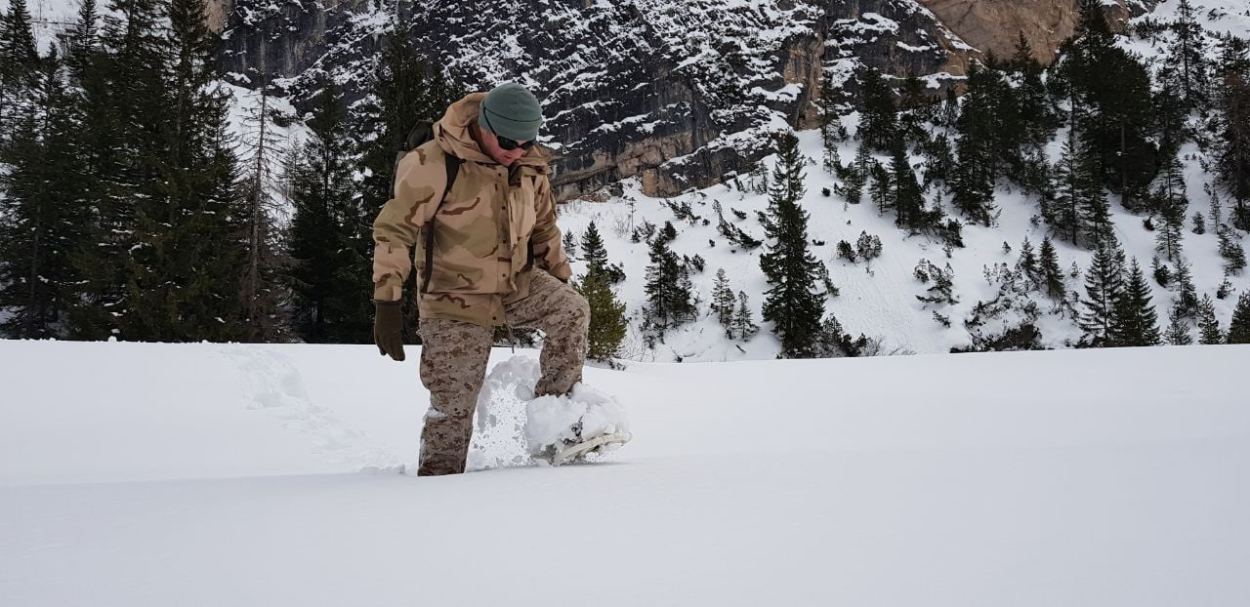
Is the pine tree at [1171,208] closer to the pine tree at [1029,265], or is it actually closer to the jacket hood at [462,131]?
the pine tree at [1029,265]

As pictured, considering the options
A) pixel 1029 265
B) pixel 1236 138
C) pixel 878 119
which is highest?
pixel 878 119

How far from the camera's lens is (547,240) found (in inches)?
109

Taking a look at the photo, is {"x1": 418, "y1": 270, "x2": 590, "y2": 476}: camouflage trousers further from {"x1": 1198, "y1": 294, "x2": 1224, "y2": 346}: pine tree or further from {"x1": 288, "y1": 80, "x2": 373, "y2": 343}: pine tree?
{"x1": 1198, "y1": 294, "x2": 1224, "y2": 346}: pine tree

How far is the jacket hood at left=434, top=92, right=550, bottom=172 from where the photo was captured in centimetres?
235

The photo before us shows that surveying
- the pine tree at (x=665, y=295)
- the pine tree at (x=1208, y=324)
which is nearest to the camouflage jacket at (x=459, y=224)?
the pine tree at (x=665, y=295)

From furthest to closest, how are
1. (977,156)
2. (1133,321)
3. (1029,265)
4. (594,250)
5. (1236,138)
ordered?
(977,156) → (594,250) → (1236,138) → (1029,265) → (1133,321)

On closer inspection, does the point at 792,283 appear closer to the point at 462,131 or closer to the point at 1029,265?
the point at 1029,265

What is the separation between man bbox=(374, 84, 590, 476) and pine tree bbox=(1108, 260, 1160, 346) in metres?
22.4

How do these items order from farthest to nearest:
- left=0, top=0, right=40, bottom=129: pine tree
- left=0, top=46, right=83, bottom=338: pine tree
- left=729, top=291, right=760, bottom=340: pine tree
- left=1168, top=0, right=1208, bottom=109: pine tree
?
left=1168, top=0, right=1208, bottom=109: pine tree
left=0, top=0, right=40, bottom=129: pine tree
left=729, top=291, right=760, bottom=340: pine tree
left=0, top=46, right=83, bottom=338: pine tree

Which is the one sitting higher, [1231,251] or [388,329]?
[1231,251]

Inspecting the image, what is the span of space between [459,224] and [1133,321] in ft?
77.8

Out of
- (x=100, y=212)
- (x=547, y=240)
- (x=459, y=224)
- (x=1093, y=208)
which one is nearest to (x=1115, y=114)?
(x=1093, y=208)

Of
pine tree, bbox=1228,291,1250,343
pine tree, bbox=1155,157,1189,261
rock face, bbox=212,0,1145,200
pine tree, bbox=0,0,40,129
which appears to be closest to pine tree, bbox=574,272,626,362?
pine tree, bbox=1228,291,1250,343

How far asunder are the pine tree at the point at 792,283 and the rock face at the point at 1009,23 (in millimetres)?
26773
